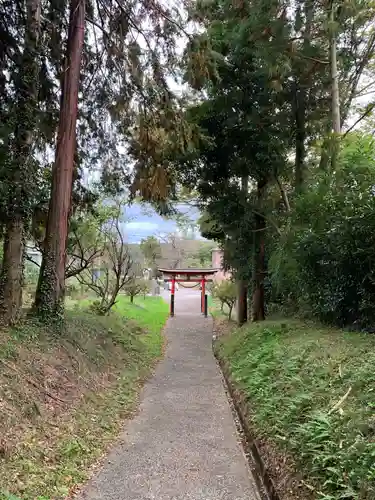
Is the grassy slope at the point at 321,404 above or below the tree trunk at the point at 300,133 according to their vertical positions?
below

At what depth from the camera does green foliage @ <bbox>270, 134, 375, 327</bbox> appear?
22.6 feet

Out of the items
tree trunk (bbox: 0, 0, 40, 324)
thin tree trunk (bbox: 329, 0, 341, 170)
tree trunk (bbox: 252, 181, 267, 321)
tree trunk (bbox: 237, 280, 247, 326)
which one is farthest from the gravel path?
tree trunk (bbox: 237, 280, 247, 326)

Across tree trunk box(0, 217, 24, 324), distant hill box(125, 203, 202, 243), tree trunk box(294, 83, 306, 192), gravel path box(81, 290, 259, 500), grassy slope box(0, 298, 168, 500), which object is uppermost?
tree trunk box(294, 83, 306, 192)

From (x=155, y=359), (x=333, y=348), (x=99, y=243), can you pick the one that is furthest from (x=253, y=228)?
(x=333, y=348)

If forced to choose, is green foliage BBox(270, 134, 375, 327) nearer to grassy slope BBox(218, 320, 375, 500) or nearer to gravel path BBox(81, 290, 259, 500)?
grassy slope BBox(218, 320, 375, 500)

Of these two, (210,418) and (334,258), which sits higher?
(334,258)

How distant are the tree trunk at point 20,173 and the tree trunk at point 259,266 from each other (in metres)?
6.74

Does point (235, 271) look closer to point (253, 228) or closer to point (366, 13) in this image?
point (253, 228)

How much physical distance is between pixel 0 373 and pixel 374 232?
18.4 ft

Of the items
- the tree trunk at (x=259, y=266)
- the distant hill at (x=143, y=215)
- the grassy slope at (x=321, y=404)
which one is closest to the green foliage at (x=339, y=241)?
the grassy slope at (x=321, y=404)

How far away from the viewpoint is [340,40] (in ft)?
32.1

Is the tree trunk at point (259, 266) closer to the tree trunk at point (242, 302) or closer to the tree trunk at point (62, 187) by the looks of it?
the tree trunk at point (242, 302)

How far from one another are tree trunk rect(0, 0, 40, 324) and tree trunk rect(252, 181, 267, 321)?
6.74 m

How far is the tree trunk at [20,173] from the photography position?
21.9 feet
